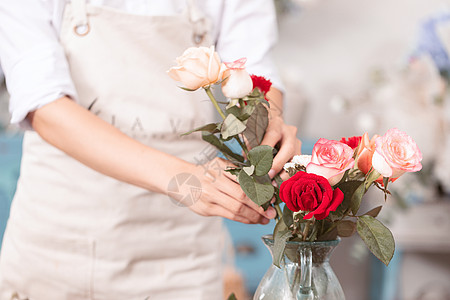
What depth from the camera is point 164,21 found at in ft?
2.97

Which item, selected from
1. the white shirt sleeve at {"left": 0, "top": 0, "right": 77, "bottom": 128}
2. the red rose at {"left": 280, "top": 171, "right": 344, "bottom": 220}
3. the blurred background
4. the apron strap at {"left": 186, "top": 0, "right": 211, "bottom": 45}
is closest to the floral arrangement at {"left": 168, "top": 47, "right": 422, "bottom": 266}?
the red rose at {"left": 280, "top": 171, "right": 344, "bottom": 220}

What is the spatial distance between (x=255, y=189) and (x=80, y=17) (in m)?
0.51

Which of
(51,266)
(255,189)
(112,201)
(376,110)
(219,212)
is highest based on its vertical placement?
(255,189)

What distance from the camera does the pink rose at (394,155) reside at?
1.50 feet

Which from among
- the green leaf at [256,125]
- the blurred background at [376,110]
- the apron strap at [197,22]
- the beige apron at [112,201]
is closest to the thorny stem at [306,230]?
the green leaf at [256,125]

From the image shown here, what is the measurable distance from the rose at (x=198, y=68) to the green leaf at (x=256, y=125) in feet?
0.21

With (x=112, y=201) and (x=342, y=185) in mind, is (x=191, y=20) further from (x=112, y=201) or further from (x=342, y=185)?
(x=342, y=185)

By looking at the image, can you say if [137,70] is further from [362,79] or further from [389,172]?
[362,79]

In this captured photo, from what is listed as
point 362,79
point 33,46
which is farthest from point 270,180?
point 362,79

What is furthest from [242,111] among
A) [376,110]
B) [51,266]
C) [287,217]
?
[376,110]

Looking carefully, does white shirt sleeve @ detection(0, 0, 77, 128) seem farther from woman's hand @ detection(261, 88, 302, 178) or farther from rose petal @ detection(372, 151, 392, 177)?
rose petal @ detection(372, 151, 392, 177)

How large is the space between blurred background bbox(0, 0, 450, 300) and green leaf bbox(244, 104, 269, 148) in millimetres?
1196

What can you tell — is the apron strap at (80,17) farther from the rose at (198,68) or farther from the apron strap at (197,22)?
the rose at (198,68)

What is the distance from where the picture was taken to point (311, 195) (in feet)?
1.46
